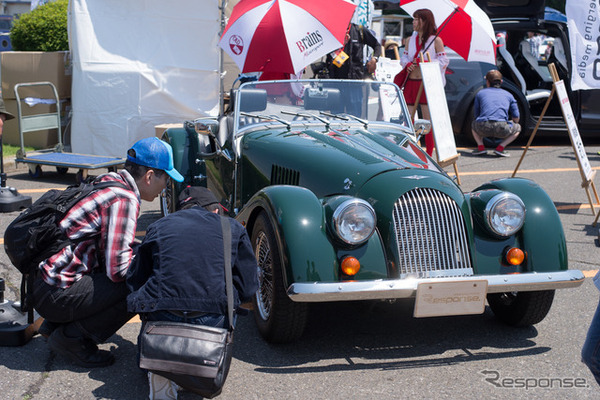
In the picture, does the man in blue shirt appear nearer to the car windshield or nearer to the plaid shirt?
the car windshield

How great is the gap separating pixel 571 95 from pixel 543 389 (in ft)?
28.7

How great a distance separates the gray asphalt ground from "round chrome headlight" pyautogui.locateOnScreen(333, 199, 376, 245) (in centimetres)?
72

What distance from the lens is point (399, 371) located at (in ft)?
13.4

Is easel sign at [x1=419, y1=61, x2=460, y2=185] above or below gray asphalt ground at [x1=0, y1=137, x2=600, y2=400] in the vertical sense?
above

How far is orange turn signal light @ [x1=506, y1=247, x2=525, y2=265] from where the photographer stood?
172 inches

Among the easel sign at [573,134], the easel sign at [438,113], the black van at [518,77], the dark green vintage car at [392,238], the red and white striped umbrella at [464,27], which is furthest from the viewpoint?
the black van at [518,77]

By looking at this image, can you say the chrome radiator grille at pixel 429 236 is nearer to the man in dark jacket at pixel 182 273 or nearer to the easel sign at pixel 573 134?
the man in dark jacket at pixel 182 273

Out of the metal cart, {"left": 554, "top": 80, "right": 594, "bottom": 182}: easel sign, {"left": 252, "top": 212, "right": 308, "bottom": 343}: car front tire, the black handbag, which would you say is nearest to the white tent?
the metal cart

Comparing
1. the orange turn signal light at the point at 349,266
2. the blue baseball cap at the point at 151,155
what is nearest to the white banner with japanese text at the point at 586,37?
the orange turn signal light at the point at 349,266

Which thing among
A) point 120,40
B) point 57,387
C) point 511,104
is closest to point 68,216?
point 57,387

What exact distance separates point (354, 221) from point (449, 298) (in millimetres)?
677

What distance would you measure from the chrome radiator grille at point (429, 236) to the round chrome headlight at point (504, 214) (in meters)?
0.18

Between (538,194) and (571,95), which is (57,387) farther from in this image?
(571,95)

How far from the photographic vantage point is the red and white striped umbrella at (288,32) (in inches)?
308
